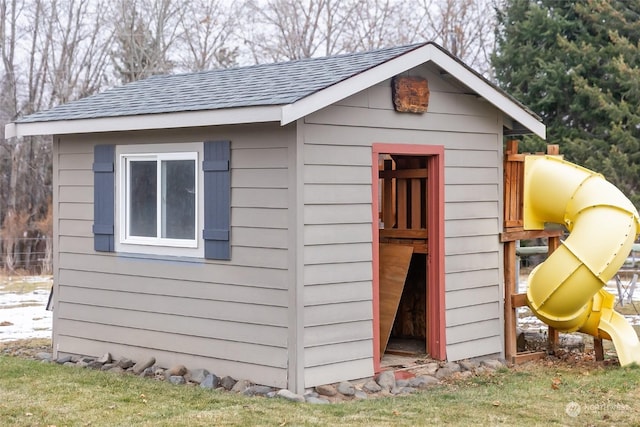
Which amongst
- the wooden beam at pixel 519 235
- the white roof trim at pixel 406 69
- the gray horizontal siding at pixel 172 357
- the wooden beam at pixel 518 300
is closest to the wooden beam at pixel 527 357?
the wooden beam at pixel 518 300

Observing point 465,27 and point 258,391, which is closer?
point 258,391

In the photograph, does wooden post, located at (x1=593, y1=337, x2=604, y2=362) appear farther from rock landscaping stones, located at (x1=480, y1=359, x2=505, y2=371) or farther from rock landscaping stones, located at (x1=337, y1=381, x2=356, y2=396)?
rock landscaping stones, located at (x1=337, y1=381, x2=356, y2=396)

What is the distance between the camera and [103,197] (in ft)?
32.0

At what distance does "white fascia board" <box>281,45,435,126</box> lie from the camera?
7.66 m

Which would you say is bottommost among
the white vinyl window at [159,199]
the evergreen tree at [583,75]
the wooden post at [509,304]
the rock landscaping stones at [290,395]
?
the rock landscaping stones at [290,395]

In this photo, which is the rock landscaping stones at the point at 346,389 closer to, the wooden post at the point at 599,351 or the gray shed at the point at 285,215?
the gray shed at the point at 285,215

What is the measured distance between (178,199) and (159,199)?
0.92ft

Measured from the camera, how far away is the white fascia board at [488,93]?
9047 millimetres

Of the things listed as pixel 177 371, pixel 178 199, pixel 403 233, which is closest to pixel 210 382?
pixel 177 371

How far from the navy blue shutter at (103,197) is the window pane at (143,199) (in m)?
0.24

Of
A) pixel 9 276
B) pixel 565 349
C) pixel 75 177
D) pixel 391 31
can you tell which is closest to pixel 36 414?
pixel 75 177

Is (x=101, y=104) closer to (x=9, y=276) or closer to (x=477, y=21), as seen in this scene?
(x=9, y=276)

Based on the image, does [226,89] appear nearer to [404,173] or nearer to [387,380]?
[404,173]

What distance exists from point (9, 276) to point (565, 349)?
51.6 ft
